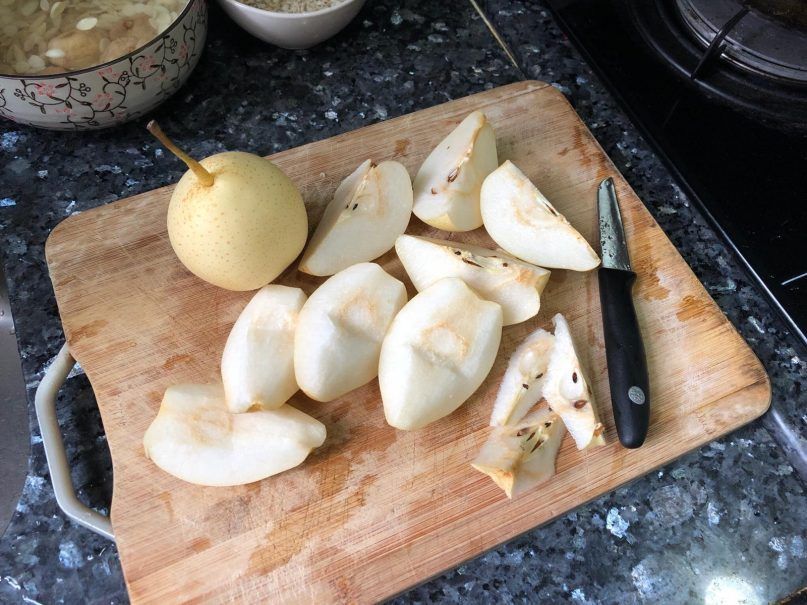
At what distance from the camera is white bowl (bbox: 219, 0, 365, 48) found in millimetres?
1165

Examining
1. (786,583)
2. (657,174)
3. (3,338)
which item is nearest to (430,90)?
(657,174)

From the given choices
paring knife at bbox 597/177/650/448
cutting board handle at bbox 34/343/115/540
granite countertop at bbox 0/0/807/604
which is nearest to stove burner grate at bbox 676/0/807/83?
granite countertop at bbox 0/0/807/604

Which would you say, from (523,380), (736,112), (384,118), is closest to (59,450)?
(523,380)

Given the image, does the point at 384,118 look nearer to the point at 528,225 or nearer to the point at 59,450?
the point at 528,225

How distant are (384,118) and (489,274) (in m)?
0.44

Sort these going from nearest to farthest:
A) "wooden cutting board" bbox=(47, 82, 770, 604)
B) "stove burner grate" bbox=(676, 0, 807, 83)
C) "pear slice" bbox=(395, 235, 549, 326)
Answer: "wooden cutting board" bbox=(47, 82, 770, 604)
"pear slice" bbox=(395, 235, 549, 326)
"stove burner grate" bbox=(676, 0, 807, 83)

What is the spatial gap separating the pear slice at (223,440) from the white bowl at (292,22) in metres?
0.68

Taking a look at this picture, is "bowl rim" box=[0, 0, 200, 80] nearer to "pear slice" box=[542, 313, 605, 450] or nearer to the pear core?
the pear core

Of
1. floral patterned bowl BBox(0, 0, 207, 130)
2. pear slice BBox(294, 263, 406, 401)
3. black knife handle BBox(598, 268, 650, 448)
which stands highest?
floral patterned bowl BBox(0, 0, 207, 130)

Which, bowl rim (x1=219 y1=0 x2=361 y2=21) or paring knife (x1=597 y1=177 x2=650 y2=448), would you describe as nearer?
paring knife (x1=597 y1=177 x2=650 y2=448)

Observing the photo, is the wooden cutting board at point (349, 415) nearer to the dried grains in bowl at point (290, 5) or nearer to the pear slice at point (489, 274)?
the pear slice at point (489, 274)

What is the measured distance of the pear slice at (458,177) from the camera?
3.37ft

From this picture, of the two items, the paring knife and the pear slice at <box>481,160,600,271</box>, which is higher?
the pear slice at <box>481,160,600,271</box>

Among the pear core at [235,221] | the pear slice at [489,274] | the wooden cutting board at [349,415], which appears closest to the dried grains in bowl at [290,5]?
the wooden cutting board at [349,415]
